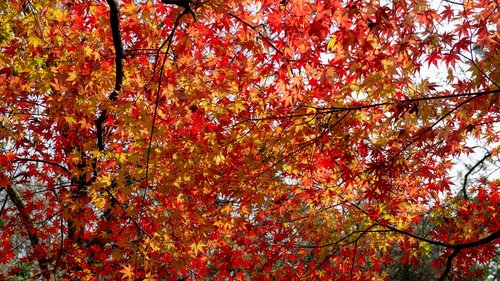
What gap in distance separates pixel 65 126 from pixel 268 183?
3.44m

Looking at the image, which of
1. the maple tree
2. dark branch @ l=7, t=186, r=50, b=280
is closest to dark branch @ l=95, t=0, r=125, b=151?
the maple tree

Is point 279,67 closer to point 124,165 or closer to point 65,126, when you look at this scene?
point 124,165

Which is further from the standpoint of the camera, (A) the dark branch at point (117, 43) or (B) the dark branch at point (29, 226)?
(B) the dark branch at point (29, 226)

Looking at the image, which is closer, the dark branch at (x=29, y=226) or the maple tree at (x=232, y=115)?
the maple tree at (x=232, y=115)

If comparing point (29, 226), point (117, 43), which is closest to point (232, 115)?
point (117, 43)

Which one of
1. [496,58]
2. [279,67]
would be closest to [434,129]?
[496,58]

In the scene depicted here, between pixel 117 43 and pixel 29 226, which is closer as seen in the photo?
pixel 117 43

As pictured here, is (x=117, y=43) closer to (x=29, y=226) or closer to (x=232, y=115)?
(x=232, y=115)

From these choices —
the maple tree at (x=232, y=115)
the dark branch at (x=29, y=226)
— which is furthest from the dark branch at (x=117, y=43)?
the dark branch at (x=29, y=226)

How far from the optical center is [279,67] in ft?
12.9

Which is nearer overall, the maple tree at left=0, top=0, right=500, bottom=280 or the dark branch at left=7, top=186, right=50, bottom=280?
the maple tree at left=0, top=0, right=500, bottom=280

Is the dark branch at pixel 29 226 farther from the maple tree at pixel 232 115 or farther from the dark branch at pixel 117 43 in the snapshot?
the dark branch at pixel 117 43

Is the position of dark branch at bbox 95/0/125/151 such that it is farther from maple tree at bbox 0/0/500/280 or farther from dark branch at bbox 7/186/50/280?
dark branch at bbox 7/186/50/280

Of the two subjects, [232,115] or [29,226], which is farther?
[29,226]
